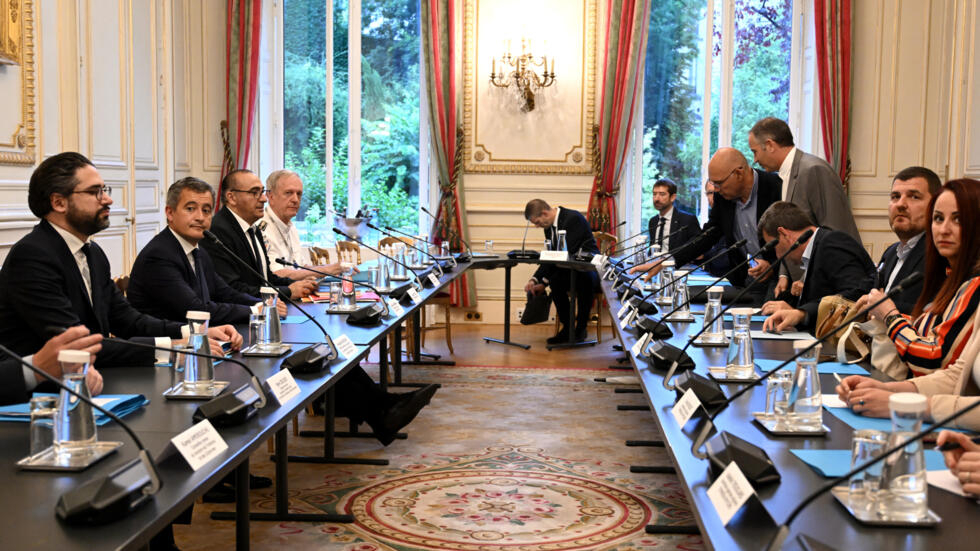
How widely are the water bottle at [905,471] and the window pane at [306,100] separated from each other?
24.5ft

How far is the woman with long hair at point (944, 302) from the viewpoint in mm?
2359

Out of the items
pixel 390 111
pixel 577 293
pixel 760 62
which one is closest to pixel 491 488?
pixel 577 293

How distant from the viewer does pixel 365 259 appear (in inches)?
334

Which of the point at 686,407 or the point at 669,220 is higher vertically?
the point at 669,220

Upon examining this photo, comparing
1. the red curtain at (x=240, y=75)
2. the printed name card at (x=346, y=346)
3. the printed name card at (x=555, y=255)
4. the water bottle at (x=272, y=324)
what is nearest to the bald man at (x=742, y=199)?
the printed name card at (x=555, y=255)

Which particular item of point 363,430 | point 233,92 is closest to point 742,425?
point 363,430

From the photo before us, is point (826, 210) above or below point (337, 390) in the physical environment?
above

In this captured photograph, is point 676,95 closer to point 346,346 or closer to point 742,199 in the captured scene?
point 742,199

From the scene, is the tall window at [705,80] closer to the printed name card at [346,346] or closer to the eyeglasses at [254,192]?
the eyeglasses at [254,192]

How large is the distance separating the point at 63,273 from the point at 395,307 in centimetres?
170

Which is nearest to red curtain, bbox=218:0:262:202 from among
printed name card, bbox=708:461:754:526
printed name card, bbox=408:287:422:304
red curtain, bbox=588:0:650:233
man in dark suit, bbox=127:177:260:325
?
red curtain, bbox=588:0:650:233

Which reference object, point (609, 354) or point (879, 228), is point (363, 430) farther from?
point (879, 228)

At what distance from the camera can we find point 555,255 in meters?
7.31

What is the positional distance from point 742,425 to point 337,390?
2392 mm
